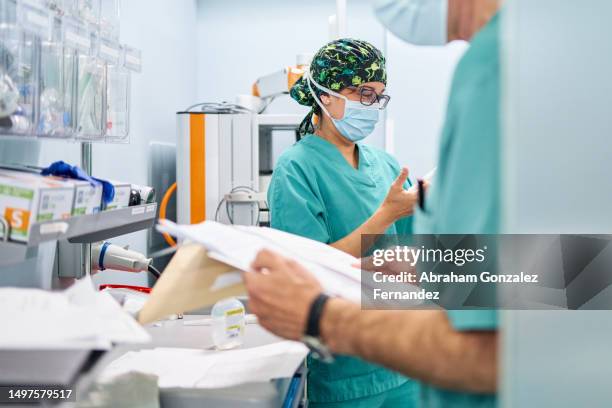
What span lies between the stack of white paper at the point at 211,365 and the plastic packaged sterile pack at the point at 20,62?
1.68 ft

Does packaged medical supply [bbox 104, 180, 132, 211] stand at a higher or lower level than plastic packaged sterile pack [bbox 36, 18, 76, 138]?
lower

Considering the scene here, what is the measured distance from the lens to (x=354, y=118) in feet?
5.75

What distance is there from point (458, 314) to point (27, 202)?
706 mm

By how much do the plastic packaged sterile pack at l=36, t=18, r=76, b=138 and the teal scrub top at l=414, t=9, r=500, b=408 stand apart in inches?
32.8

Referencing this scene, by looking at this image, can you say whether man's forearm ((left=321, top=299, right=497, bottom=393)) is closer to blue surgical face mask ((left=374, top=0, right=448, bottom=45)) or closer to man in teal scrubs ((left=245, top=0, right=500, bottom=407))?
man in teal scrubs ((left=245, top=0, right=500, bottom=407))

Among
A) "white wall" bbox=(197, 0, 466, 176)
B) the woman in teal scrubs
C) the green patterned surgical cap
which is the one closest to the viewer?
the woman in teal scrubs

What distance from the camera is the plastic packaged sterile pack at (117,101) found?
155 cm

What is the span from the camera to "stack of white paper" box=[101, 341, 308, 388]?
3.79ft

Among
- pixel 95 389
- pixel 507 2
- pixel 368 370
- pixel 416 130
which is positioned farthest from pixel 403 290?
pixel 416 130

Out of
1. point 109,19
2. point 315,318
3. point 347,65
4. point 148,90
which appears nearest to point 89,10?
point 109,19

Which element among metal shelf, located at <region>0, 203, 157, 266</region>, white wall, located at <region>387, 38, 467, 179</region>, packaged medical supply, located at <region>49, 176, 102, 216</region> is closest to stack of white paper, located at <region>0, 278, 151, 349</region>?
metal shelf, located at <region>0, 203, 157, 266</region>

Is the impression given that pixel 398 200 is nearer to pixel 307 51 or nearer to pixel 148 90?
pixel 148 90

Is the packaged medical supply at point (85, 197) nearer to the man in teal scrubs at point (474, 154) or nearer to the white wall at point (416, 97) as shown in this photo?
the man in teal scrubs at point (474, 154)

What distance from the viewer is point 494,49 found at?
74 cm
